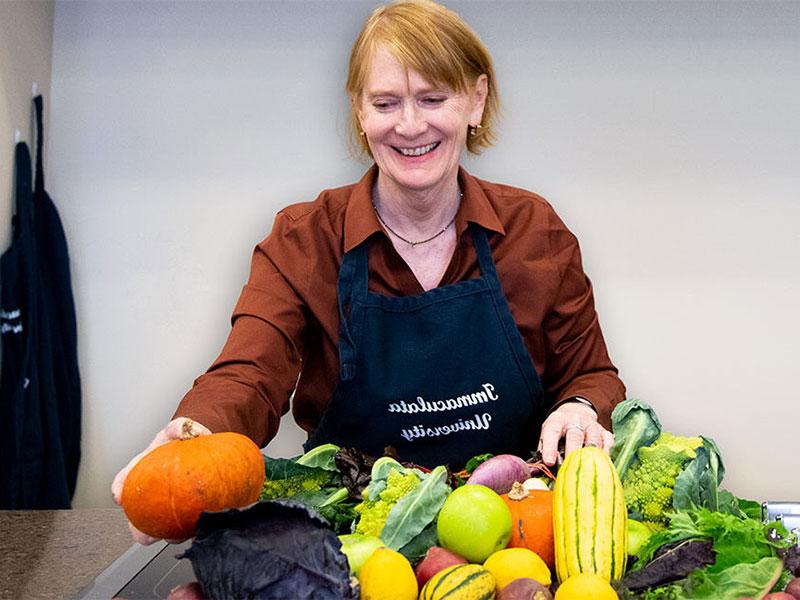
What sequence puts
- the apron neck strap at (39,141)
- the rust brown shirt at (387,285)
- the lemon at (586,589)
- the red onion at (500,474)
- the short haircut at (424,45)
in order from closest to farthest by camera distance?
the lemon at (586,589), the red onion at (500,474), the short haircut at (424,45), the rust brown shirt at (387,285), the apron neck strap at (39,141)

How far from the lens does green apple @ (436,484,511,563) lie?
1111 mm

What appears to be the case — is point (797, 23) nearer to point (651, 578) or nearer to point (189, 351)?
point (189, 351)

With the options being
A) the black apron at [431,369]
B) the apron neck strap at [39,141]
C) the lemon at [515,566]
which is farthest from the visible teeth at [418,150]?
the apron neck strap at [39,141]

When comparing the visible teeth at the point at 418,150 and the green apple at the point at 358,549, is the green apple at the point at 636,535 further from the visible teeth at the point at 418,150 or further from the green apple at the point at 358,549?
the visible teeth at the point at 418,150

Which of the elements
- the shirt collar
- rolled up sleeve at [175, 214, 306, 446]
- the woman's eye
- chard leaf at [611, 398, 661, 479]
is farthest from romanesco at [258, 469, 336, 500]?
the woman's eye

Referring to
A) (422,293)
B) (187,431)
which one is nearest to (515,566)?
(187,431)

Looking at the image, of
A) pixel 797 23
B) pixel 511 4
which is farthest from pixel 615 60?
pixel 797 23

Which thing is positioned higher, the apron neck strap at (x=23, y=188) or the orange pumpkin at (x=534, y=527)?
the apron neck strap at (x=23, y=188)

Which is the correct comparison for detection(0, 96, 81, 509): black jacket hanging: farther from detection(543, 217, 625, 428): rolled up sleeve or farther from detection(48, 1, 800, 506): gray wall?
detection(543, 217, 625, 428): rolled up sleeve

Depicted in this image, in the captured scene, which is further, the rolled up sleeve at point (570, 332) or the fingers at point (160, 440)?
the rolled up sleeve at point (570, 332)

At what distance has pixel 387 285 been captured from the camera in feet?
6.20

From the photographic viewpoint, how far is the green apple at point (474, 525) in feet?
Result: 3.65

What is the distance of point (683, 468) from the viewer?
1.30 meters

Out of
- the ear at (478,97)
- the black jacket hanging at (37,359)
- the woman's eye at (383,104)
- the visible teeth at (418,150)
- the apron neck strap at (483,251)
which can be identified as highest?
the ear at (478,97)
